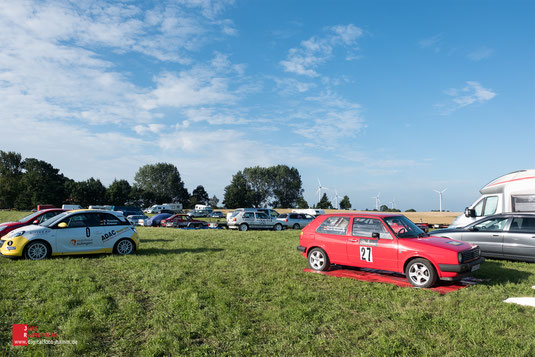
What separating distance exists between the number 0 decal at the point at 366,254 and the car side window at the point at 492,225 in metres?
5.34

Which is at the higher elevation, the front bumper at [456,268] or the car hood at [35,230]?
the car hood at [35,230]

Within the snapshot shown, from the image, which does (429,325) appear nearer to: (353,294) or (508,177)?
(353,294)

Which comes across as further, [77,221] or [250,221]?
[250,221]

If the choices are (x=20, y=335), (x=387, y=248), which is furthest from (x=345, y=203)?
(x=20, y=335)

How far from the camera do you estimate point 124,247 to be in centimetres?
1235

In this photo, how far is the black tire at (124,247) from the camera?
12.2 m

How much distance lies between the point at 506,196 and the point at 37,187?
9655cm

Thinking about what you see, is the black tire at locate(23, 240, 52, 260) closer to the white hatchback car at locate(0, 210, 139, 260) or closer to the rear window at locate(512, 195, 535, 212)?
the white hatchback car at locate(0, 210, 139, 260)

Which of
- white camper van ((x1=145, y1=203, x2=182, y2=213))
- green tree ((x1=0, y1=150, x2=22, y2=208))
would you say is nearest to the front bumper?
white camper van ((x1=145, y1=203, x2=182, y2=213))

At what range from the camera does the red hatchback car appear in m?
7.71

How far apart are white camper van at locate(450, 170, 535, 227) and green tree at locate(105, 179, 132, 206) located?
101m

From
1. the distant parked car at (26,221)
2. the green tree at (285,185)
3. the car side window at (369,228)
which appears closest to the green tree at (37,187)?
the green tree at (285,185)

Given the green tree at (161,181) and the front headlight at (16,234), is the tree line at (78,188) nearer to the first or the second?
the green tree at (161,181)

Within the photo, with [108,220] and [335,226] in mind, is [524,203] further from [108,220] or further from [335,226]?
[108,220]
